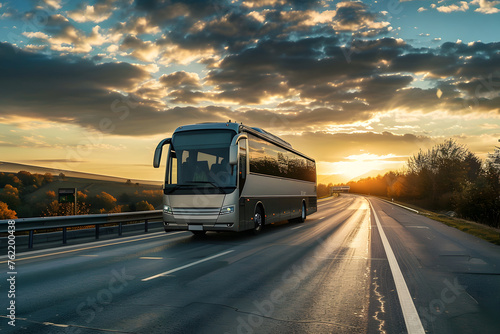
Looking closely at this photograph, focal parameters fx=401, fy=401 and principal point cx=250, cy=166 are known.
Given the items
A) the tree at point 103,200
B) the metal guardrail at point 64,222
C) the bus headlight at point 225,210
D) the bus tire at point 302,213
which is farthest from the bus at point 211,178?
the tree at point 103,200

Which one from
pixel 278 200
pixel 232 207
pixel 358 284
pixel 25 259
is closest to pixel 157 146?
pixel 232 207

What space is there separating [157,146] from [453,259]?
9188mm

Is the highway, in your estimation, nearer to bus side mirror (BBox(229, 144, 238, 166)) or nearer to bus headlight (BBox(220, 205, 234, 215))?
bus headlight (BBox(220, 205, 234, 215))

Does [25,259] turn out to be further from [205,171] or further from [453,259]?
[453,259]

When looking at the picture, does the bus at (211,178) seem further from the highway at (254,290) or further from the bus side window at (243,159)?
the highway at (254,290)

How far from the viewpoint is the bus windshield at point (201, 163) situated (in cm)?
1277

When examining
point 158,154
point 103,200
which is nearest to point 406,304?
point 158,154

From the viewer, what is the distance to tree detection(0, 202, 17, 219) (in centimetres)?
4652

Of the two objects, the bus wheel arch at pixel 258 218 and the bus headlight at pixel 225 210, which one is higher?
the bus headlight at pixel 225 210

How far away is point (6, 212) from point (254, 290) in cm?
5051

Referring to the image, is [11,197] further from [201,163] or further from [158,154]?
[201,163]

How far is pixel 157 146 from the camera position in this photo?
13211 millimetres

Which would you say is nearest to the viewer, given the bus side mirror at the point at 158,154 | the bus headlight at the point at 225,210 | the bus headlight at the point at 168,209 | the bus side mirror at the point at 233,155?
the bus side mirror at the point at 233,155

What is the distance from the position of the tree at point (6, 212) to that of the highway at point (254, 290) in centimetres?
4214
